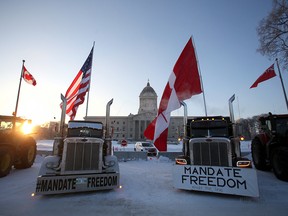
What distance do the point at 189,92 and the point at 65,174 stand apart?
5.51 metres

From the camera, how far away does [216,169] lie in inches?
210

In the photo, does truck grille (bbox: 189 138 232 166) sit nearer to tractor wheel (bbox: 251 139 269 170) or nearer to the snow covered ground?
the snow covered ground

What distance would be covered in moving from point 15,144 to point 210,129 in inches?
362

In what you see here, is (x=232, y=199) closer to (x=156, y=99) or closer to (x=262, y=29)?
Answer: (x=262, y=29)

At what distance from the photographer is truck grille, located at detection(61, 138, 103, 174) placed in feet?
18.1

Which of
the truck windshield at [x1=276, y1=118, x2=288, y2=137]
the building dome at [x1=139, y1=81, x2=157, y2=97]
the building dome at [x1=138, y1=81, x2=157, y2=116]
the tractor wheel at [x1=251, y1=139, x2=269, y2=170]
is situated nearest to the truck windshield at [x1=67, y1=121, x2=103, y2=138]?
the truck windshield at [x1=276, y1=118, x2=288, y2=137]

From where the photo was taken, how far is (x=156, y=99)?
106625 millimetres

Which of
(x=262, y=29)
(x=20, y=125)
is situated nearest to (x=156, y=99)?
(x=262, y=29)

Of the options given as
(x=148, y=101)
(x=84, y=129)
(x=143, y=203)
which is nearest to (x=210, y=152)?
(x=143, y=203)

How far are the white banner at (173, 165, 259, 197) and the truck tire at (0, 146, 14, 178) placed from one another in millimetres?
7250

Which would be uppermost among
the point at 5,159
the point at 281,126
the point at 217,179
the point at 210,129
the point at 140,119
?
the point at 140,119

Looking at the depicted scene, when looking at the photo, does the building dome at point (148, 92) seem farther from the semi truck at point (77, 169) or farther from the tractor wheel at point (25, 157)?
the semi truck at point (77, 169)

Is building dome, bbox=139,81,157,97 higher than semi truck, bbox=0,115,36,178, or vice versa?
building dome, bbox=139,81,157,97

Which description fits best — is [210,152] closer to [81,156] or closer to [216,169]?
[216,169]
